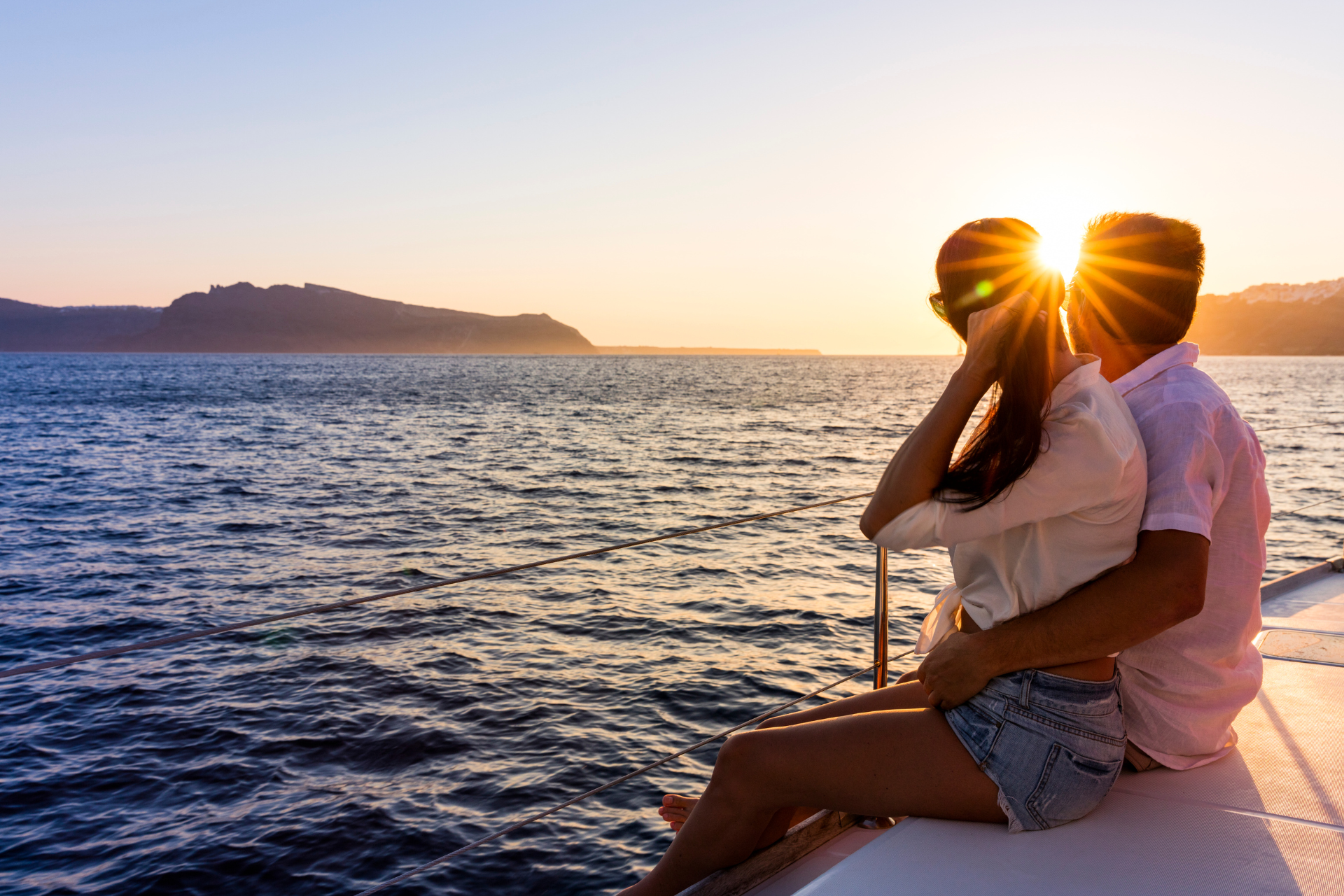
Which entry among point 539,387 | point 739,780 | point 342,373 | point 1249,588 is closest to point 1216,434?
point 1249,588

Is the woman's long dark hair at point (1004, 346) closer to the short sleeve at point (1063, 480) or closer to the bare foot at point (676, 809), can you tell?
the short sleeve at point (1063, 480)

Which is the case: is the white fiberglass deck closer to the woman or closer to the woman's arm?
the woman

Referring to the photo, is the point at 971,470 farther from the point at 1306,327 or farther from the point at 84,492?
the point at 1306,327

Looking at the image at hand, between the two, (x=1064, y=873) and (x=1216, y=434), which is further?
(x=1216, y=434)

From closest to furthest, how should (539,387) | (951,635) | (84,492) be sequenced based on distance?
(951,635), (84,492), (539,387)

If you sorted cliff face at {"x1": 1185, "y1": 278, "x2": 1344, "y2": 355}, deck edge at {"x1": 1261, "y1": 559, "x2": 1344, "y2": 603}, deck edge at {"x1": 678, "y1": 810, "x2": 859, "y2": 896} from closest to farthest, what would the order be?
1. deck edge at {"x1": 678, "y1": 810, "x2": 859, "y2": 896}
2. deck edge at {"x1": 1261, "y1": 559, "x2": 1344, "y2": 603}
3. cliff face at {"x1": 1185, "y1": 278, "x2": 1344, "y2": 355}

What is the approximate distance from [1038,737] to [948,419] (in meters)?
0.57

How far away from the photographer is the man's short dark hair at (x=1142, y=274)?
1.60 metres

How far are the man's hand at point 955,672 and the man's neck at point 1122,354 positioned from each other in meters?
0.63

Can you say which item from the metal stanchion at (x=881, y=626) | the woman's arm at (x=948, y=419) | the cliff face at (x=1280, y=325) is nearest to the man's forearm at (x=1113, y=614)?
the woman's arm at (x=948, y=419)

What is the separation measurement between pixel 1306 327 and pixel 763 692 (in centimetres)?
18787

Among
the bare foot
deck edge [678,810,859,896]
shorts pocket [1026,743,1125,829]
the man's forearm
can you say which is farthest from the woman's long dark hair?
the bare foot

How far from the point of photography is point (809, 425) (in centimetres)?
3023

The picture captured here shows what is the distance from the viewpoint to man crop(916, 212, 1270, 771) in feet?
4.71
